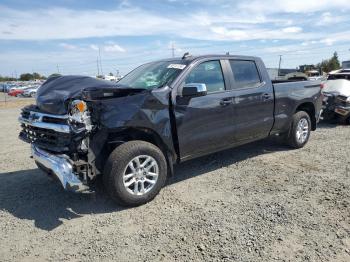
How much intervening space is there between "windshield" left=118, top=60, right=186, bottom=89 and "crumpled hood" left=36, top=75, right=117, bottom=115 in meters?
0.76

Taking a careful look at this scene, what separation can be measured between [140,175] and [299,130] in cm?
402

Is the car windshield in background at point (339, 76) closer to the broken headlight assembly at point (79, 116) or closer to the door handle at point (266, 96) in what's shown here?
the door handle at point (266, 96)

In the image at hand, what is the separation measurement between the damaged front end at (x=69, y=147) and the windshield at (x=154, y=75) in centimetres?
123

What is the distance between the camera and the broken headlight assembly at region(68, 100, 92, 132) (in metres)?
3.94

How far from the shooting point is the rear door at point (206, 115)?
483 centimetres

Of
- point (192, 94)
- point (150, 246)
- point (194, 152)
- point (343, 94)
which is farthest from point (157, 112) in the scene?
point (343, 94)

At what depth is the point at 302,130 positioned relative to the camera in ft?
23.4

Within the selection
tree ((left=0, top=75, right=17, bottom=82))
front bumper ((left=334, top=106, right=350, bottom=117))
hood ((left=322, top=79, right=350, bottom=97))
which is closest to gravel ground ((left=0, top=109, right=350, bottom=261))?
front bumper ((left=334, top=106, right=350, bottom=117))

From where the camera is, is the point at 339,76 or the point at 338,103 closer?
the point at 338,103

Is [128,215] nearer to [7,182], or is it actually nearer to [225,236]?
[225,236]

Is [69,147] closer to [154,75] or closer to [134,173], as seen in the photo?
[134,173]

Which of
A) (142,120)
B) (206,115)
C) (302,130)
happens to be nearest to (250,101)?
(206,115)

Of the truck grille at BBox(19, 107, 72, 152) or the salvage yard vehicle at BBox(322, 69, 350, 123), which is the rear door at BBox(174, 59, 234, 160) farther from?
the salvage yard vehicle at BBox(322, 69, 350, 123)

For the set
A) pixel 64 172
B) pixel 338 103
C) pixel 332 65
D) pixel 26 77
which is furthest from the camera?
pixel 26 77
